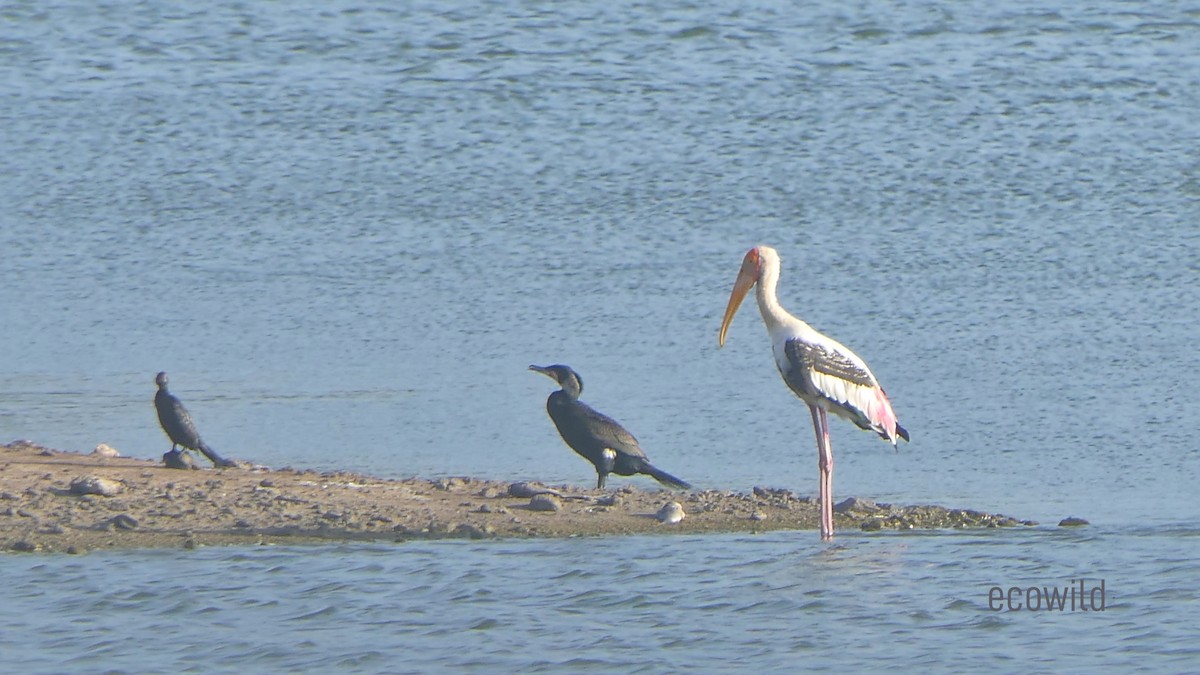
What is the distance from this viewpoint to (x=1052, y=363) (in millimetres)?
12430

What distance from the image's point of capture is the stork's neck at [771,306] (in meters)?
9.73

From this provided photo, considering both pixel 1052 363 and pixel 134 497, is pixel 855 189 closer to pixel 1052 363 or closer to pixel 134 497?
pixel 1052 363

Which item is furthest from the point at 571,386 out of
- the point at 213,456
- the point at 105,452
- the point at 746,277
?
the point at 105,452

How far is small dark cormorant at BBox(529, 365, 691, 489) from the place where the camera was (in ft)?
32.6

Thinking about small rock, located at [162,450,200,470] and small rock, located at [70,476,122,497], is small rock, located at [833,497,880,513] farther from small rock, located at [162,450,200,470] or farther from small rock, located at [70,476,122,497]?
small rock, located at [70,476,122,497]

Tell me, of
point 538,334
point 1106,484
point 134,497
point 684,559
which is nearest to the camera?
point 684,559

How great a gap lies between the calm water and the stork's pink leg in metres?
0.20

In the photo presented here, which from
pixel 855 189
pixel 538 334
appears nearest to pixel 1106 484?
pixel 538 334

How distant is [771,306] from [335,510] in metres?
2.29

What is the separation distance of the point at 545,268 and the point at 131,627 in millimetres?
7443

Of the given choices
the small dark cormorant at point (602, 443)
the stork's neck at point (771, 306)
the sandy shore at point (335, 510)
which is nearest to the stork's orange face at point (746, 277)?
the stork's neck at point (771, 306)
